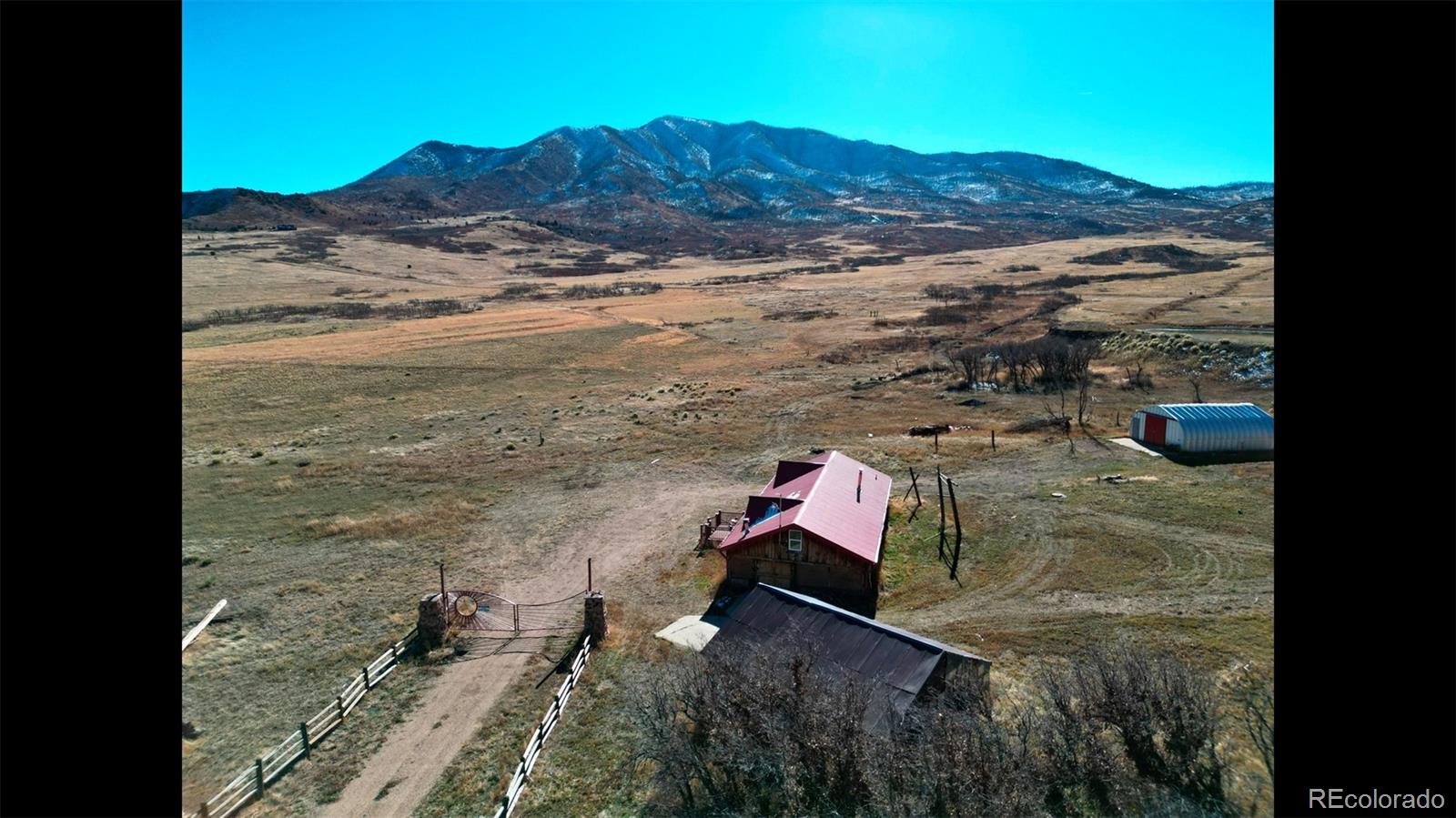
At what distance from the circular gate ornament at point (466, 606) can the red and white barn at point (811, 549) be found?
7725 millimetres

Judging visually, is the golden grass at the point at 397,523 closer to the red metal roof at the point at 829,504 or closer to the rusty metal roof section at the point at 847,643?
the red metal roof at the point at 829,504

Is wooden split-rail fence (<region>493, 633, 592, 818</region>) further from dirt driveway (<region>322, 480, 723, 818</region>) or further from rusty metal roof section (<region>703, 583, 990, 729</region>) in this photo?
rusty metal roof section (<region>703, 583, 990, 729</region>)

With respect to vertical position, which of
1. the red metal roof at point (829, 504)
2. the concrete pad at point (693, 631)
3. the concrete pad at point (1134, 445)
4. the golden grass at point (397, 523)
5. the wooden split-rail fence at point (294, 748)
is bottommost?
the wooden split-rail fence at point (294, 748)

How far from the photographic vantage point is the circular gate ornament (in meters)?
23.1

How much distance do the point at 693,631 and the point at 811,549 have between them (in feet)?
15.7

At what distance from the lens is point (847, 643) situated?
57.5ft

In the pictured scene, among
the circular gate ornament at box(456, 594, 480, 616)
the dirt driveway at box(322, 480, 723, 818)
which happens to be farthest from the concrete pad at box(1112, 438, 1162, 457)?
the circular gate ornament at box(456, 594, 480, 616)

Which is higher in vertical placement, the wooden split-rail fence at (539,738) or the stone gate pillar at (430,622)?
the stone gate pillar at (430,622)

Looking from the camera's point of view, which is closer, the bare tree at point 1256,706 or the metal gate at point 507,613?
the bare tree at point 1256,706

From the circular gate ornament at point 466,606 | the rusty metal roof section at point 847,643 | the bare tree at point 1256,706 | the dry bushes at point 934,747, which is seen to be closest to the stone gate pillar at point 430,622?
the circular gate ornament at point 466,606

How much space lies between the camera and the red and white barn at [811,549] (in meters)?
24.0

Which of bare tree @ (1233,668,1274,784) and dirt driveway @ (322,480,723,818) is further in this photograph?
dirt driveway @ (322,480,723,818)

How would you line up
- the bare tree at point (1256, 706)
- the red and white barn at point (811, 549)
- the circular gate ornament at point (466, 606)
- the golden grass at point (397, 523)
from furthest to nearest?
the golden grass at point (397, 523)
the red and white barn at point (811, 549)
the circular gate ornament at point (466, 606)
the bare tree at point (1256, 706)

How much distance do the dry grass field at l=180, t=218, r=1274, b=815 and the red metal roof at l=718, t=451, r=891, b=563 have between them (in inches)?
54.5
